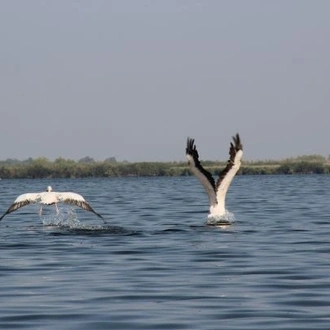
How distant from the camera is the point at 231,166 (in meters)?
26.2

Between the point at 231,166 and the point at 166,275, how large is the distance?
915cm

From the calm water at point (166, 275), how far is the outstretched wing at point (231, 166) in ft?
3.35

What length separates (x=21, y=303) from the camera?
47.5 ft

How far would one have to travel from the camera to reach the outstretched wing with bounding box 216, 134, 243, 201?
85.8 feet

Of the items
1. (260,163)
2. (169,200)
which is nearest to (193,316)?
(169,200)

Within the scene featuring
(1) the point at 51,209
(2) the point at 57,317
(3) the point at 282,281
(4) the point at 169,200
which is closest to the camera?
(2) the point at 57,317

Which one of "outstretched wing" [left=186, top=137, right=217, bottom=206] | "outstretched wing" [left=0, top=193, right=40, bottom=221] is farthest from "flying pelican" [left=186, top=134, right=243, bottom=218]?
"outstretched wing" [left=0, top=193, right=40, bottom=221]

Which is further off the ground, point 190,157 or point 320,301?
point 190,157

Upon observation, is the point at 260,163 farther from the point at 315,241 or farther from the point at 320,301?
the point at 320,301

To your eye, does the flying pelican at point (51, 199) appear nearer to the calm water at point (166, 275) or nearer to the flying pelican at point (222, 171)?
the calm water at point (166, 275)

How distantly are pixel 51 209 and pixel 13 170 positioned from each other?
6505 cm

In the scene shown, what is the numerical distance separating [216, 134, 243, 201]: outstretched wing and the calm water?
102 centimetres

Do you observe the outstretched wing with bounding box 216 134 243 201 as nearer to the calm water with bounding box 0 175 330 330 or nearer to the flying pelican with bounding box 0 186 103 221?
the calm water with bounding box 0 175 330 330

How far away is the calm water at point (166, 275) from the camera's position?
1335 centimetres
